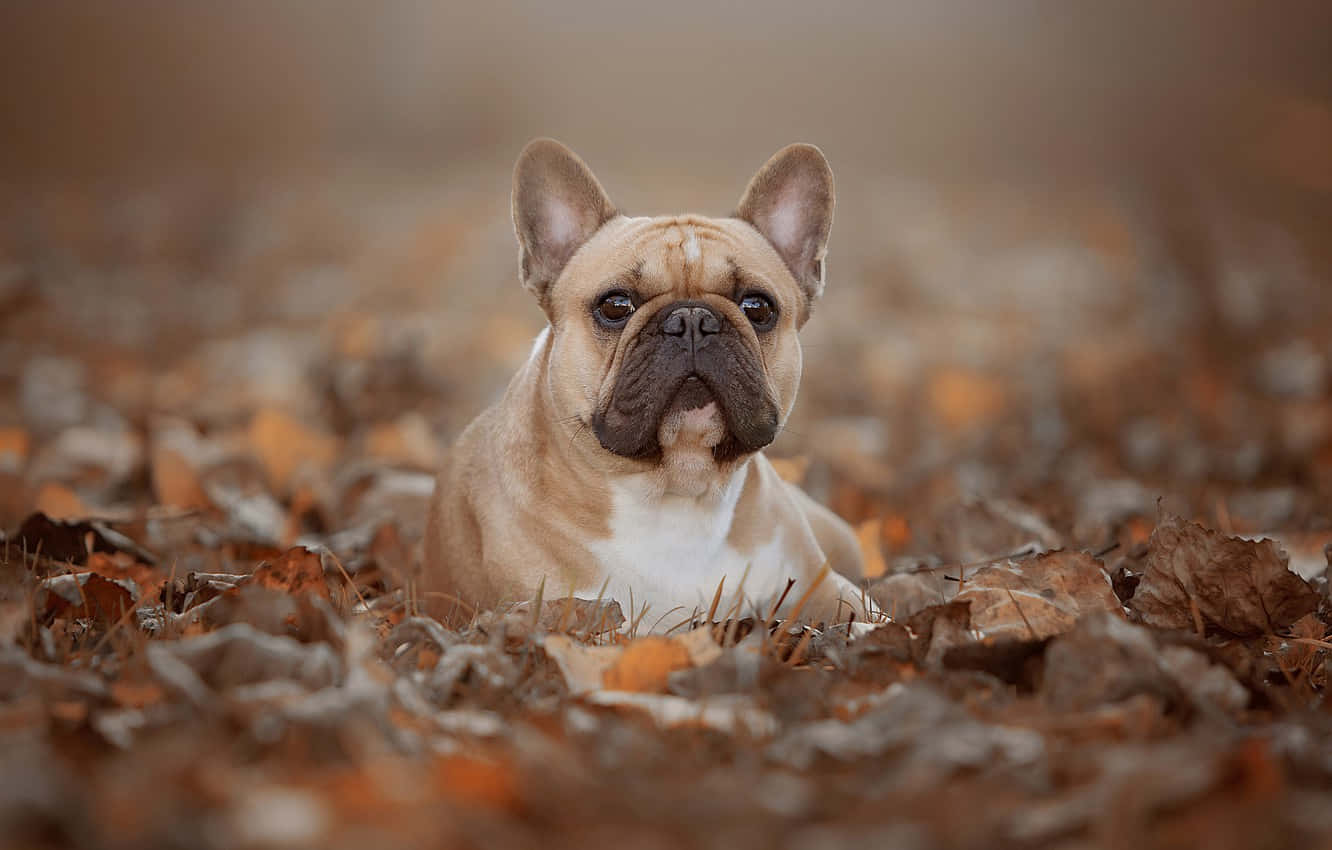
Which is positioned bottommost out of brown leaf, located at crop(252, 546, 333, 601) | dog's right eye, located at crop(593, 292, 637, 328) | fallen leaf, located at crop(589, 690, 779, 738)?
brown leaf, located at crop(252, 546, 333, 601)

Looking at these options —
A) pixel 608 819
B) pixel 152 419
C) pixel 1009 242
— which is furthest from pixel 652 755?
pixel 1009 242

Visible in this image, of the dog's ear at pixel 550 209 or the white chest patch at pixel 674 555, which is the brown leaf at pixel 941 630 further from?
the dog's ear at pixel 550 209

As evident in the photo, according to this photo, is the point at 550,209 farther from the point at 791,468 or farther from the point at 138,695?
the point at 138,695

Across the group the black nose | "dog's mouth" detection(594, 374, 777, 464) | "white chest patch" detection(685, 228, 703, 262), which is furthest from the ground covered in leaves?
"white chest patch" detection(685, 228, 703, 262)

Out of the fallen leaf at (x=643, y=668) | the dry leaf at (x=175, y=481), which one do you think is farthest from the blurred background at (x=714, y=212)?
the fallen leaf at (x=643, y=668)

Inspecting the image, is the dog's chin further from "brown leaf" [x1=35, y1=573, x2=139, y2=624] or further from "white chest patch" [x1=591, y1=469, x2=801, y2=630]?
"brown leaf" [x1=35, y1=573, x2=139, y2=624]

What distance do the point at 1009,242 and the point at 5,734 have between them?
48.8 ft

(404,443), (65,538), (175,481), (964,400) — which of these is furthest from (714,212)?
(65,538)

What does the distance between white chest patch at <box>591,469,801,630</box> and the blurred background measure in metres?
1.06

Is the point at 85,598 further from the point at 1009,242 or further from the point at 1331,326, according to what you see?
the point at 1009,242

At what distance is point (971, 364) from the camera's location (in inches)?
368

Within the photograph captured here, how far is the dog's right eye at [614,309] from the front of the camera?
150 inches

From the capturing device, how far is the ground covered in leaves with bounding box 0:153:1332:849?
5.17 ft

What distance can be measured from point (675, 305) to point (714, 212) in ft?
32.0
